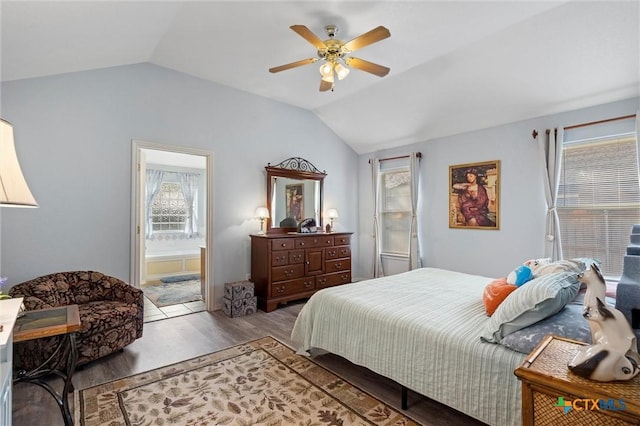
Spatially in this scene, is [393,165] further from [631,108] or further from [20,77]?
[20,77]

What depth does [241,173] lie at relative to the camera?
4.57m

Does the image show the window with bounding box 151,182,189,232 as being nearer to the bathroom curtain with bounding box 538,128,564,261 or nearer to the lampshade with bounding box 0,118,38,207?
the lampshade with bounding box 0,118,38,207

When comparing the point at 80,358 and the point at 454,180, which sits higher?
the point at 454,180

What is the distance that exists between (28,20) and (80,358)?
256 centimetres

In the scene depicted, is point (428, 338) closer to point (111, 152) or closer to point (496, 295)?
point (496, 295)

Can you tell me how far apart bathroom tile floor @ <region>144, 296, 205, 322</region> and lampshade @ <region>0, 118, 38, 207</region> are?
290 centimetres

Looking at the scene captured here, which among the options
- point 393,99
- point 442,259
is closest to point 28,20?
point 393,99

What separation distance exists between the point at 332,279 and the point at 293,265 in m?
0.83

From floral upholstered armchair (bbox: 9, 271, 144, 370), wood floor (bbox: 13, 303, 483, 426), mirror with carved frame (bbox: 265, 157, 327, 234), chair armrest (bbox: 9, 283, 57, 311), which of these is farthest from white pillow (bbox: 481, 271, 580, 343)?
mirror with carved frame (bbox: 265, 157, 327, 234)

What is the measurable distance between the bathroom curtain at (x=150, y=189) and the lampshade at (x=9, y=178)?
5.64 meters

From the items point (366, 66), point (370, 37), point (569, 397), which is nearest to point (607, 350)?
point (569, 397)

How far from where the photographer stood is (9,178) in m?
1.37

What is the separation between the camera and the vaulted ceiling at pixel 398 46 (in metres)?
2.55

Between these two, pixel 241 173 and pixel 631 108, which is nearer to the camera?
pixel 631 108
